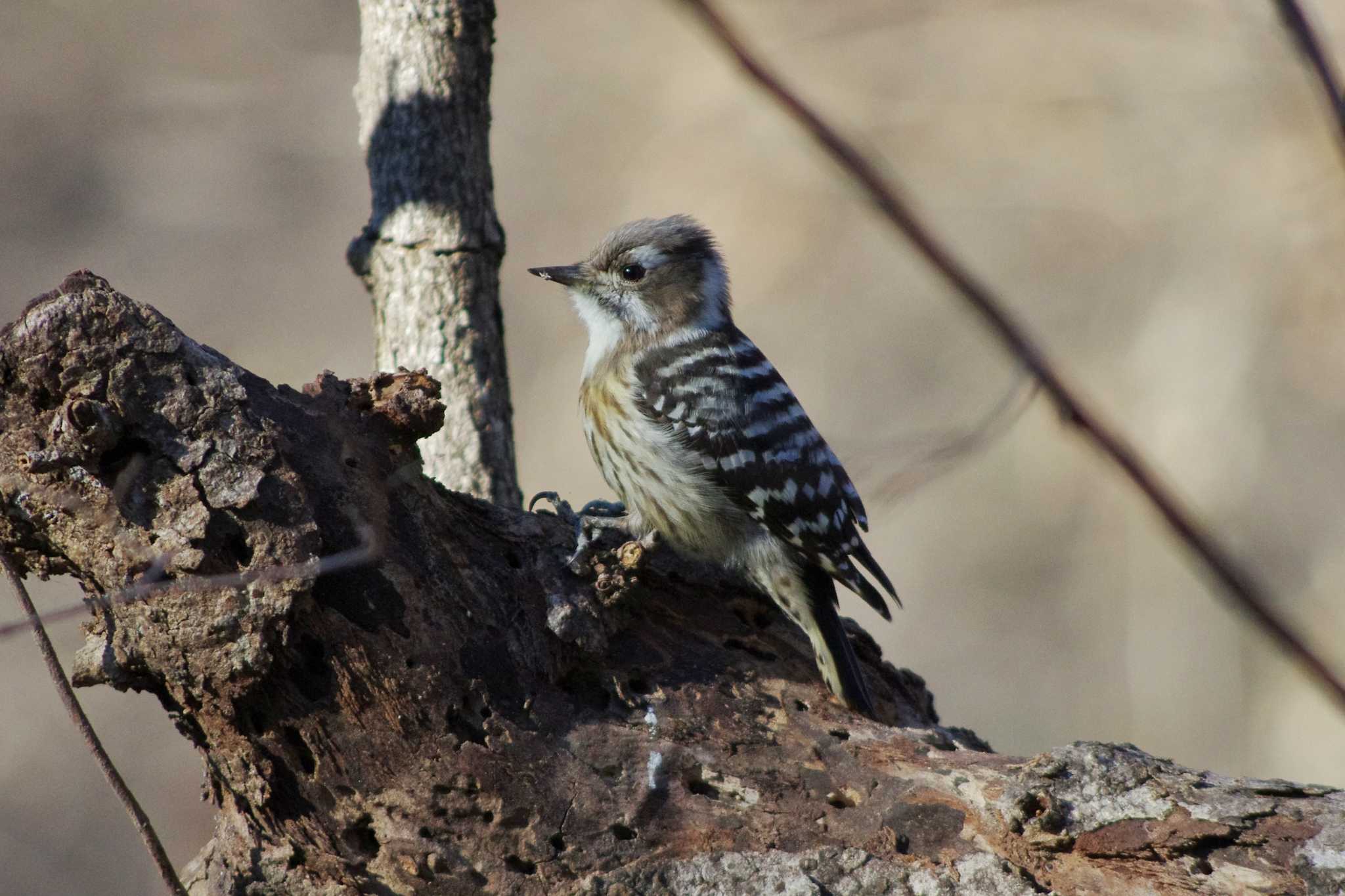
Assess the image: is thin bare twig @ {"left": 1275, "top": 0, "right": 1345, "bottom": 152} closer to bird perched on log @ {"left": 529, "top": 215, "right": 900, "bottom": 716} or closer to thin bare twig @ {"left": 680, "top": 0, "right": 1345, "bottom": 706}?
thin bare twig @ {"left": 680, "top": 0, "right": 1345, "bottom": 706}

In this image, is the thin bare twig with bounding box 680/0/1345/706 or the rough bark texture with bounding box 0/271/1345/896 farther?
the rough bark texture with bounding box 0/271/1345/896

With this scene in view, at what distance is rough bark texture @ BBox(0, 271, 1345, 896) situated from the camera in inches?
100.0

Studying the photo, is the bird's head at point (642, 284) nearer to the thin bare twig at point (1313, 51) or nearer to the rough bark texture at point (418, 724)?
the rough bark texture at point (418, 724)

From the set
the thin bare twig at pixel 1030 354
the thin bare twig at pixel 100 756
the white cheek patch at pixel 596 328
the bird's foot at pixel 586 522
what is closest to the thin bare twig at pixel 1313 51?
the thin bare twig at pixel 1030 354

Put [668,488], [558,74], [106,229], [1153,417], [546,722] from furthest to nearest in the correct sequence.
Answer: [558,74], [106,229], [1153,417], [668,488], [546,722]

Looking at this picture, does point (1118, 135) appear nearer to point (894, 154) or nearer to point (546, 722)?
point (894, 154)

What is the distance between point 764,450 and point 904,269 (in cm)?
653

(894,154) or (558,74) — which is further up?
(558,74)

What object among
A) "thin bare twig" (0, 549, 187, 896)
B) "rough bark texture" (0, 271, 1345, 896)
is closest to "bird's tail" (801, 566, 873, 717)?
"rough bark texture" (0, 271, 1345, 896)

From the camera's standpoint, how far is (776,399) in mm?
4125

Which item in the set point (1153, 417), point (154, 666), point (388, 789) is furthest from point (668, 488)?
point (1153, 417)

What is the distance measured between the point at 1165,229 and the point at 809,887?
7091 mm

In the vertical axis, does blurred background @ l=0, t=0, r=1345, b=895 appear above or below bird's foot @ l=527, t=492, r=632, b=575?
above

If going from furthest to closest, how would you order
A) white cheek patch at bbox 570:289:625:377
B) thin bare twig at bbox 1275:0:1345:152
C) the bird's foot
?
white cheek patch at bbox 570:289:625:377
the bird's foot
thin bare twig at bbox 1275:0:1345:152
